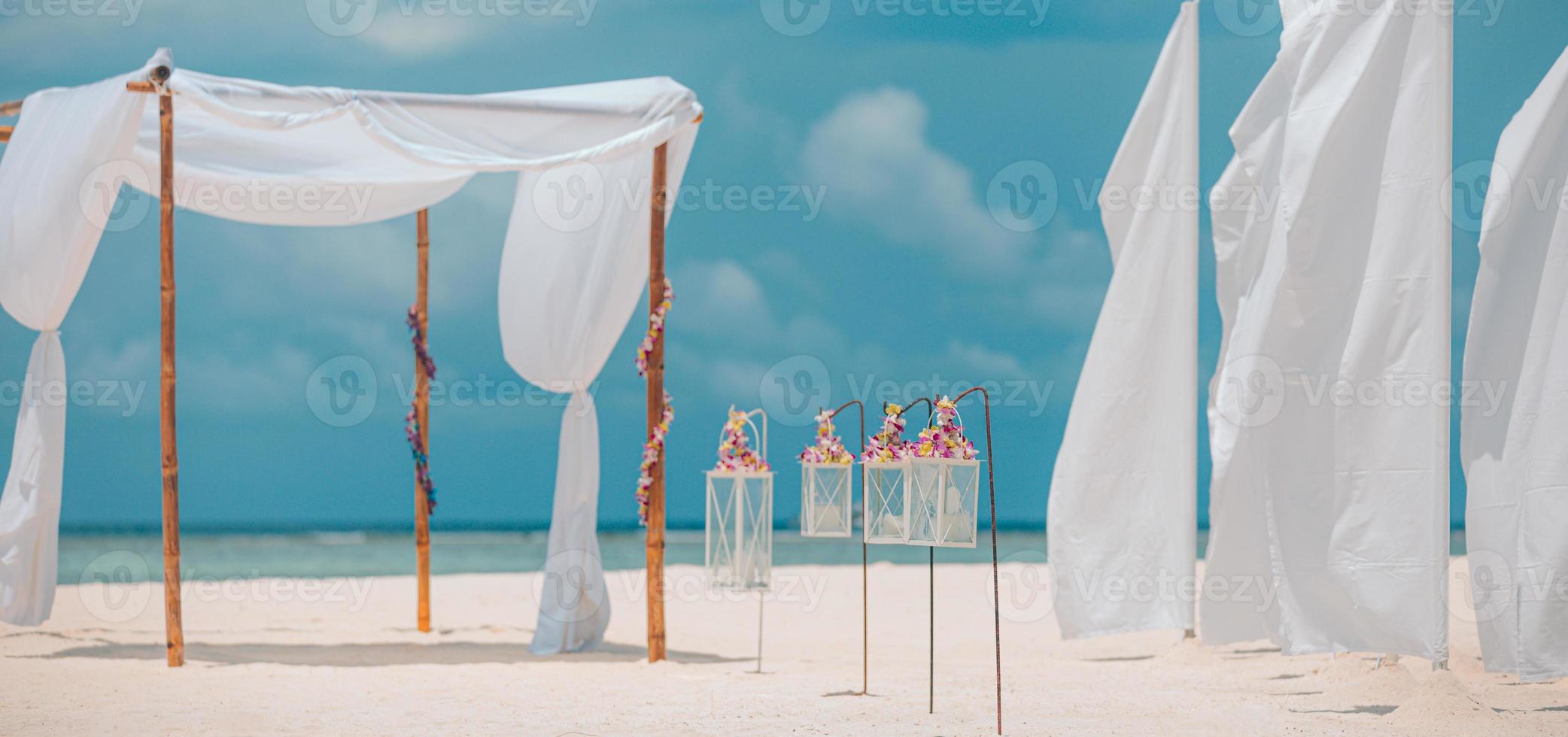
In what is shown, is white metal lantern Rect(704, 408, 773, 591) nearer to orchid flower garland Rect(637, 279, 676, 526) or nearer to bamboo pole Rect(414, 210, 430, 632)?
orchid flower garland Rect(637, 279, 676, 526)

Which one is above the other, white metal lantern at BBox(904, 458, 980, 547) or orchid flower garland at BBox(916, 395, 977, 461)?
orchid flower garland at BBox(916, 395, 977, 461)

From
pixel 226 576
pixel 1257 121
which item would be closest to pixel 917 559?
pixel 226 576

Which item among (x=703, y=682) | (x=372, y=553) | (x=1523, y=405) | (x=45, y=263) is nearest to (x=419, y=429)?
(x=45, y=263)

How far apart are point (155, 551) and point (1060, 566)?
2221 cm

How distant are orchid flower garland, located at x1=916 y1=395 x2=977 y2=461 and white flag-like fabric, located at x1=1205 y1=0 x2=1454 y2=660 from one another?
1.67 metres

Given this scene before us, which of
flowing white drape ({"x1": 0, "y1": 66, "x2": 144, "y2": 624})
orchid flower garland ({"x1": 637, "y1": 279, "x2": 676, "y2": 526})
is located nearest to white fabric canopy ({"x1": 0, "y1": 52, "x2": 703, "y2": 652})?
flowing white drape ({"x1": 0, "y1": 66, "x2": 144, "y2": 624})

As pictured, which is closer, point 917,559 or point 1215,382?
point 1215,382

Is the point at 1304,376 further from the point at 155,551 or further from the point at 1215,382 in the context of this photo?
the point at 155,551

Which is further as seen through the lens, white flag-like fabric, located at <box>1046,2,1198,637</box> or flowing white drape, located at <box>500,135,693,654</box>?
white flag-like fabric, located at <box>1046,2,1198,637</box>

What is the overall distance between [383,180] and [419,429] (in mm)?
1675

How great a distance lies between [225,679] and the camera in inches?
243

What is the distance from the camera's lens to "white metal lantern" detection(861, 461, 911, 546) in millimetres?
5145

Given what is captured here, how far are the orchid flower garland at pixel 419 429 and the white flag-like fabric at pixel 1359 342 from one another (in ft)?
15.9

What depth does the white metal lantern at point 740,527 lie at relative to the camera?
6273 millimetres
